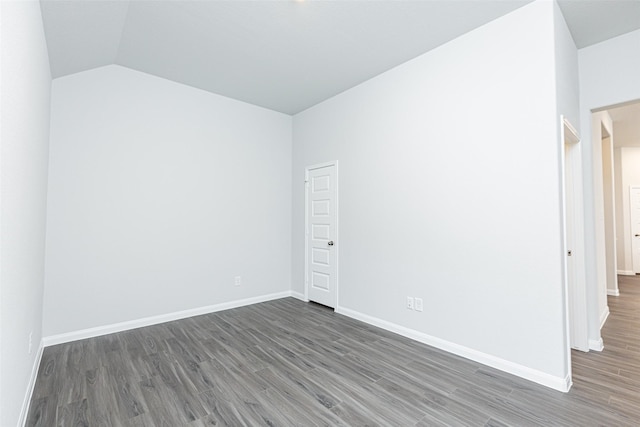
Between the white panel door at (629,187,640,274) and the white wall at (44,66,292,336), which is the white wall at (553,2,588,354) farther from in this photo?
the white panel door at (629,187,640,274)

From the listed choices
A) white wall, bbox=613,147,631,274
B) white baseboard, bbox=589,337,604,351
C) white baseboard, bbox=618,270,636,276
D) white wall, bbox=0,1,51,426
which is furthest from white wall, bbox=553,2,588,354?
white wall, bbox=613,147,631,274

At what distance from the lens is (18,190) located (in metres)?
1.76

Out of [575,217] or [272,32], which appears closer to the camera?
[272,32]

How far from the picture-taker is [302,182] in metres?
5.14

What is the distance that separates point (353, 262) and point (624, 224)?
8.01 meters

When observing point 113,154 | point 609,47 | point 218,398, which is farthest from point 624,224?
point 113,154

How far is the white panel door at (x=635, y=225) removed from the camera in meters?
7.32

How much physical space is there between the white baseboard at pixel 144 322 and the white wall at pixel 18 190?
34.4 inches

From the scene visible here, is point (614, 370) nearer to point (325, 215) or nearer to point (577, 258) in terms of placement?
point (577, 258)

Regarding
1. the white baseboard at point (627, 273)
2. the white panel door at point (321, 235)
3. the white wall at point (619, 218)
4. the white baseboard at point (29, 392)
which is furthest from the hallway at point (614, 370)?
the white wall at point (619, 218)

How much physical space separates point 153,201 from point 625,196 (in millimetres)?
10613

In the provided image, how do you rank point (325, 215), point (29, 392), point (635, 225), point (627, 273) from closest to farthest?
point (29, 392)
point (325, 215)
point (627, 273)
point (635, 225)

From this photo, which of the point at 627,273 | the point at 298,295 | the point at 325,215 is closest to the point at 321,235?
the point at 325,215

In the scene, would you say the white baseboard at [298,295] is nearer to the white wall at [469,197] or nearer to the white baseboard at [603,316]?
the white wall at [469,197]
